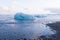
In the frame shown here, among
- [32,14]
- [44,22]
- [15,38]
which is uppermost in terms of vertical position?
[32,14]

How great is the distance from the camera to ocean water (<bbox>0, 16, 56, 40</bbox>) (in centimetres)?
276

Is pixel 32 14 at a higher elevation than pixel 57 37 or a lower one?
higher

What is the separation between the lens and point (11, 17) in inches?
109

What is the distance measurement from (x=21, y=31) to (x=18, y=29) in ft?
0.26

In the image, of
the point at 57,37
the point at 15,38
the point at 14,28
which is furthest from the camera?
the point at 14,28

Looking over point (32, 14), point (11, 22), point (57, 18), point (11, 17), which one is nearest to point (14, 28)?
point (11, 22)

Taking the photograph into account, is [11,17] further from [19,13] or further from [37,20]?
[37,20]

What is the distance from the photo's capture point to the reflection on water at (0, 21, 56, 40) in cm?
279

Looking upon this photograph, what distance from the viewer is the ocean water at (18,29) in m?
2.76

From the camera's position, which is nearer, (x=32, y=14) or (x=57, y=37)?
(x=57, y=37)

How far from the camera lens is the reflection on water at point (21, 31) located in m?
2.79

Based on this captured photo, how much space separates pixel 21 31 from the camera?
117 inches

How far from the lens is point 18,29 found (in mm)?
2982

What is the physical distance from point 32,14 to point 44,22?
325mm
